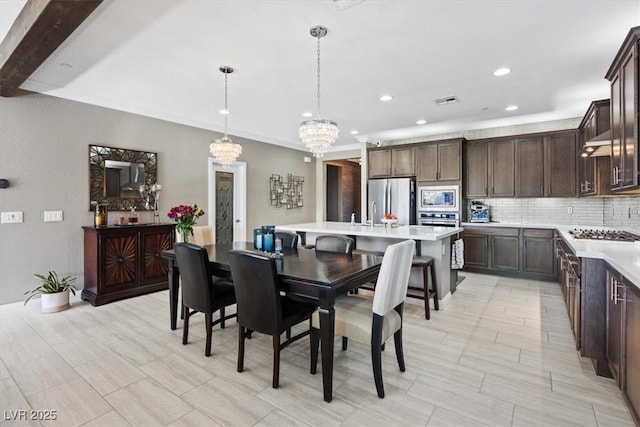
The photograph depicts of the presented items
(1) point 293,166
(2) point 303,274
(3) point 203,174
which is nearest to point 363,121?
(1) point 293,166

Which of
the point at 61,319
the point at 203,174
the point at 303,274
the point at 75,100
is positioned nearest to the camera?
the point at 303,274

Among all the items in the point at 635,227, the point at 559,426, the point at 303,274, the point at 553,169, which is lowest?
the point at 559,426

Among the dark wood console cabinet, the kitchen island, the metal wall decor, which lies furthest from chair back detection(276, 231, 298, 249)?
the metal wall decor

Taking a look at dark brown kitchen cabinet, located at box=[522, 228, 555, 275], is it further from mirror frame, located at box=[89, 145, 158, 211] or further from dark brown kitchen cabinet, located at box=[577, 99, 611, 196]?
mirror frame, located at box=[89, 145, 158, 211]

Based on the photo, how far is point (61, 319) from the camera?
3.38 metres

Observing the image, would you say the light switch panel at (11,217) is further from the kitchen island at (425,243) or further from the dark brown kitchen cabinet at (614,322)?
the dark brown kitchen cabinet at (614,322)

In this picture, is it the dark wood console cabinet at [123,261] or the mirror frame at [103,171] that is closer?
the dark wood console cabinet at [123,261]

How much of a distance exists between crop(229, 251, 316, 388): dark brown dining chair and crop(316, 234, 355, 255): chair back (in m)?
1.01

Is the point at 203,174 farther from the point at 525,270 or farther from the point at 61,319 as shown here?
the point at 525,270

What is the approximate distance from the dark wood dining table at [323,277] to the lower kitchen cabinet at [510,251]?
3.50 meters

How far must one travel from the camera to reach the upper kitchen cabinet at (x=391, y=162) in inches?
246

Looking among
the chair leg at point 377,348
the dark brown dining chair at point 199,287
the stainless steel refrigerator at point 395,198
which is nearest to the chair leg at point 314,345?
the chair leg at point 377,348

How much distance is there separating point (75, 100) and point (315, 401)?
4.51 metres

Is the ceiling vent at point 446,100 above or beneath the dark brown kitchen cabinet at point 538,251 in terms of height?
above
